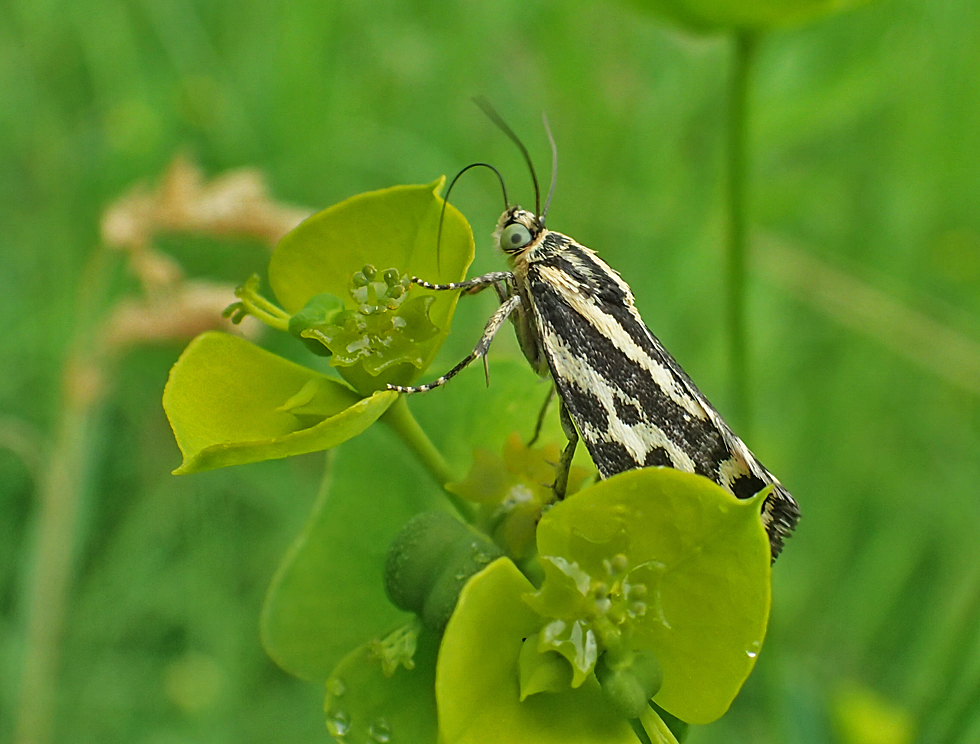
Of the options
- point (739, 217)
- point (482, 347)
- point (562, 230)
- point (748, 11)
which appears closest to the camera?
point (482, 347)

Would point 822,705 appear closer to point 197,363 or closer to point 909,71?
point 197,363

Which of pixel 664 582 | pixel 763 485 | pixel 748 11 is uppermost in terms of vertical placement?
pixel 748 11

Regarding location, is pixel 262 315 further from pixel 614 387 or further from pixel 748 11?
pixel 748 11

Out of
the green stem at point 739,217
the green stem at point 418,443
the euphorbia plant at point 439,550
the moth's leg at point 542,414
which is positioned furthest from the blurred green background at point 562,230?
the green stem at point 418,443

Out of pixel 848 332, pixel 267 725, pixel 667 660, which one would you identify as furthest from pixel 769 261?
pixel 667 660

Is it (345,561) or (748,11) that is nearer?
(345,561)

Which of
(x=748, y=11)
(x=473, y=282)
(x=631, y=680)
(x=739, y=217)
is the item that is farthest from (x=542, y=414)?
(x=748, y=11)
